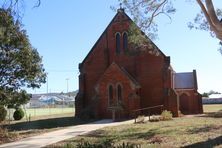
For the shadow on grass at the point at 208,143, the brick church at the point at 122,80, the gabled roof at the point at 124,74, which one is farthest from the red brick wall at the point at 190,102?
the shadow on grass at the point at 208,143

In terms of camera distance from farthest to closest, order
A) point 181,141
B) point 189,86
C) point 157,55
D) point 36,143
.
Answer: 1. point 189,86
2. point 157,55
3. point 36,143
4. point 181,141

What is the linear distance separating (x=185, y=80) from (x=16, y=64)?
33494mm

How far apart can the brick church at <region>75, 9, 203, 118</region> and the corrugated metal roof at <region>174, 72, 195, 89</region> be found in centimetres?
310

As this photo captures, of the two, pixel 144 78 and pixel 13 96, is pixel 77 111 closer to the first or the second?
pixel 144 78

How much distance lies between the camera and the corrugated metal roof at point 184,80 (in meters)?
53.6

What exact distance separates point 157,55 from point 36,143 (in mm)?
25924

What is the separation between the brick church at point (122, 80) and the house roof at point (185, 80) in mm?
3083

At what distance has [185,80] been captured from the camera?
55125 mm

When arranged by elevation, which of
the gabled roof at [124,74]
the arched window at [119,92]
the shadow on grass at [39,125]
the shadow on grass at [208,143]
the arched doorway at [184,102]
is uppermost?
the gabled roof at [124,74]

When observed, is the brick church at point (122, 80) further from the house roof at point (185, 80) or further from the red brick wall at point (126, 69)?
the house roof at point (185, 80)

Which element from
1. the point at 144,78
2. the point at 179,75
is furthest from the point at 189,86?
the point at 144,78

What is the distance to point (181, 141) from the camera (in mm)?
18797

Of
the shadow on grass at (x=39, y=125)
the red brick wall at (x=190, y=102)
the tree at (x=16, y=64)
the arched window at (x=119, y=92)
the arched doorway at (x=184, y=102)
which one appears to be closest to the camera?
the tree at (x=16, y=64)

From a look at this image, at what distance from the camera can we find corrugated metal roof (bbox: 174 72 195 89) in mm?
53594
